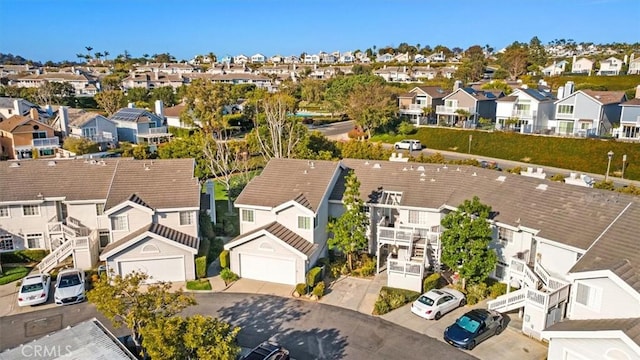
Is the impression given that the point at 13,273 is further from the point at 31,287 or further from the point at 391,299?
the point at 391,299

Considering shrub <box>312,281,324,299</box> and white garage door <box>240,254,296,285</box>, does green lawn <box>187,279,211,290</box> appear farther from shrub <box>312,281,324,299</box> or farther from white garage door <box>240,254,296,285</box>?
shrub <box>312,281,324,299</box>

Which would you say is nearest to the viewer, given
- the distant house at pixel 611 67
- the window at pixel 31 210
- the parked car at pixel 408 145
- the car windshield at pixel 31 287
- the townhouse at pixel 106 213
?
the car windshield at pixel 31 287

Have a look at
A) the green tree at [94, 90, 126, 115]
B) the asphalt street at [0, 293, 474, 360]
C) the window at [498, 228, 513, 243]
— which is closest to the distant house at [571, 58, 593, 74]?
the window at [498, 228, 513, 243]

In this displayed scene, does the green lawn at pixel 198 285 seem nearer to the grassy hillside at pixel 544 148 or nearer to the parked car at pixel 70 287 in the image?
the parked car at pixel 70 287

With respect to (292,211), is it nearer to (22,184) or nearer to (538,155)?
(22,184)

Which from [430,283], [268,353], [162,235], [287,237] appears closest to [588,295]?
[430,283]
